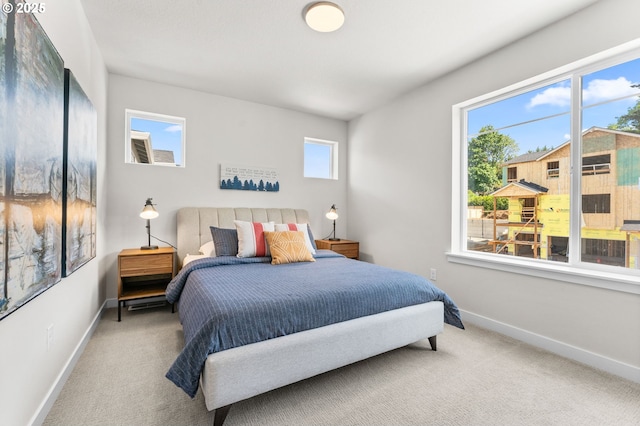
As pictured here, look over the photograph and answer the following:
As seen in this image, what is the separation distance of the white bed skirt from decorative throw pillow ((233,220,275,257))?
4.57ft

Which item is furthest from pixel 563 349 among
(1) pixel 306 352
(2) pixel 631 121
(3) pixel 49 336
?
(3) pixel 49 336

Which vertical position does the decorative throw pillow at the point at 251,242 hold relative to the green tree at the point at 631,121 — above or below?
below

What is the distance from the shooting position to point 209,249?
3.18 metres

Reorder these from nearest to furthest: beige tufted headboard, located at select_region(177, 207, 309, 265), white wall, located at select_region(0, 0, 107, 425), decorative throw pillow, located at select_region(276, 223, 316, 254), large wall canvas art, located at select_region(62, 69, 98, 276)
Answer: white wall, located at select_region(0, 0, 107, 425), large wall canvas art, located at select_region(62, 69, 98, 276), decorative throw pillow, located at select_region(276, 223, 316, 254), beige tufted headboard, located at select_region(177, 207, 309, 265)

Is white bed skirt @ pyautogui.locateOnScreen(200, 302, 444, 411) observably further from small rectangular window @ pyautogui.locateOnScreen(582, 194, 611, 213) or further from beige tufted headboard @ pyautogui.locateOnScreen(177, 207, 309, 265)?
beige tufted headboard @ pyautogui.locateOnScreen(177, 207, 309, 265)

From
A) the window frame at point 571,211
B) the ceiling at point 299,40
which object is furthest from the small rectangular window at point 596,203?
the ceiling at point 299,40

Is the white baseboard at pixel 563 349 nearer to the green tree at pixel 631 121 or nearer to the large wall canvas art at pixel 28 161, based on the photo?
the green tree at pixel 631 121

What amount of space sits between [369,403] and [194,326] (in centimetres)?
110

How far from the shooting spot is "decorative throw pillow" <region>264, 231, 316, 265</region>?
9.25 feet

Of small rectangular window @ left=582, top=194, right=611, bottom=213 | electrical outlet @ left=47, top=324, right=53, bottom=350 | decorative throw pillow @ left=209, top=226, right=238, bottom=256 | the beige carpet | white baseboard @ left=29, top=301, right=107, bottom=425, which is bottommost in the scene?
the beige carpet

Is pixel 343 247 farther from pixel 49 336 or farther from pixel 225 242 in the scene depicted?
pixel 49 336

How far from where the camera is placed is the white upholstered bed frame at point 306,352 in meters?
1.45

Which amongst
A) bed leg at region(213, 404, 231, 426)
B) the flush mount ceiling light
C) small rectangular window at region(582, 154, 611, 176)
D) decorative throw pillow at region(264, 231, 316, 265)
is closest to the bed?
bed leg at region(213, 404, 231, 426)

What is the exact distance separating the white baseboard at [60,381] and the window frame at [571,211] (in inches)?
130
